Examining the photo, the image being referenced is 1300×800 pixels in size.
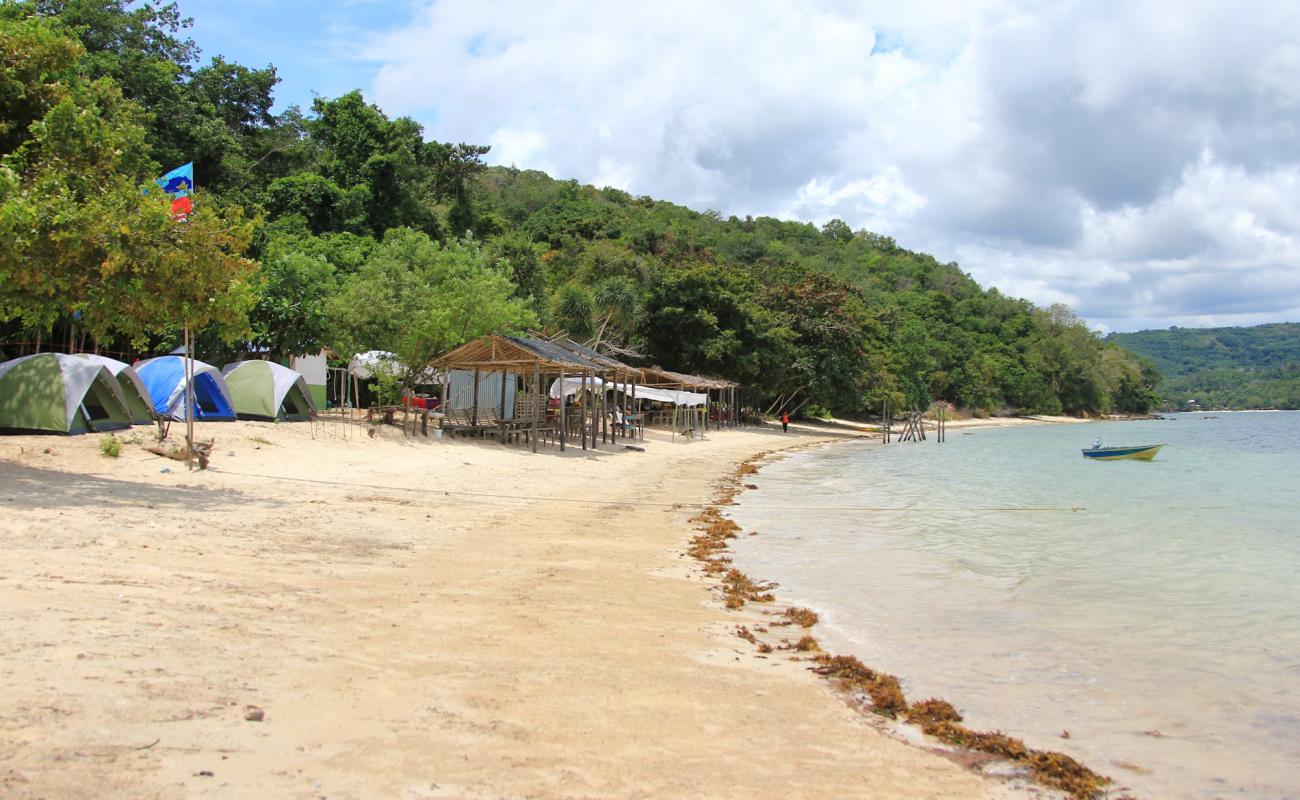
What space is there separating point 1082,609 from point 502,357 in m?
15.2

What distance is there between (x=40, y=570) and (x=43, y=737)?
9.64 ft

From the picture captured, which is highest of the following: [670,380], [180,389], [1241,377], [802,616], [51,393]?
[1241,377]

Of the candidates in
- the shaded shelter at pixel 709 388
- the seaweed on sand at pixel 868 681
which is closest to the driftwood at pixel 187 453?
the seaweed on sand at pixel 868 681

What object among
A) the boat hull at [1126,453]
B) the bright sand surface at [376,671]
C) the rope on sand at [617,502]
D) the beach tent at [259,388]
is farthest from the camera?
the boat hull at [1126,453]

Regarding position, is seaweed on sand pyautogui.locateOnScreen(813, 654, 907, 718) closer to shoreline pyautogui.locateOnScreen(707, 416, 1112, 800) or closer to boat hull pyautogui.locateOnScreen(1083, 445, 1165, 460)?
shoreline pyautogui.locateOnScreen(707, 416, 1112, 800)

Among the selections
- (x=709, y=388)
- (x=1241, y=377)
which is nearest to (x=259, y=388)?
(x=709, y=388)

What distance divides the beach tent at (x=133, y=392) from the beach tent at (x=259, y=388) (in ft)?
9.15

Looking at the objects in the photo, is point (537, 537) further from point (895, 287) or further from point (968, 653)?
point (895, 287)

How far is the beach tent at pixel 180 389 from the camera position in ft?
55.4

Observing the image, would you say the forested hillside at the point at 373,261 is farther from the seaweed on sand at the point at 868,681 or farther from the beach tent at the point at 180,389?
the seaweed on sand at the point at 868,681

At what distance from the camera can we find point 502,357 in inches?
818

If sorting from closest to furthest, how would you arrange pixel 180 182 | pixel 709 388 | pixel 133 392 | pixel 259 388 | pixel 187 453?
pixel 187 453 < pixel 180 182 < pixel 133 392 < pixel 259 388 < pixel 709 388

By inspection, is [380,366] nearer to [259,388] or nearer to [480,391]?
[259,388]

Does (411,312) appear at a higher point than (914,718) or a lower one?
higher
